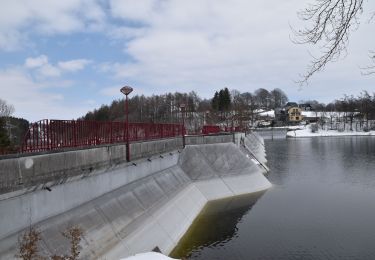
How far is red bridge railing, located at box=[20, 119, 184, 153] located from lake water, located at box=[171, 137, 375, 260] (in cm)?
645

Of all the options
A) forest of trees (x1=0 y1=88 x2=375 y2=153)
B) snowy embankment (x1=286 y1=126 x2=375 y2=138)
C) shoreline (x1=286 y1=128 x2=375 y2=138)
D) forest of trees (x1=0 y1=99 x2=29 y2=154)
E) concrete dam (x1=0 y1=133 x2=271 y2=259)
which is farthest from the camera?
shoreline (x1=286 y1=128 x2=375 y2=138)

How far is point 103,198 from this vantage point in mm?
18250

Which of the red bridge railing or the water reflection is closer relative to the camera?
the red bridge railing

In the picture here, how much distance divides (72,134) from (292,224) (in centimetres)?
1439

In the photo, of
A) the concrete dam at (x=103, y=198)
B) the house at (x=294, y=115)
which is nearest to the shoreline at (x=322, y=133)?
the house at (x=294, y=115)

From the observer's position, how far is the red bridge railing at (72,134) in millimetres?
14023

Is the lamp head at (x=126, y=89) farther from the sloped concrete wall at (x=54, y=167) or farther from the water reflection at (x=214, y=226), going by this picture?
the water reflection at (x=214, y=226)

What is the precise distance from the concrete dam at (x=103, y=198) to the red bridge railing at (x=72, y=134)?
Result: 0.49 metres

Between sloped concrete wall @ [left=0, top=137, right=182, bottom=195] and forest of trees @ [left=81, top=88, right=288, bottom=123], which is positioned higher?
forest of trees @ [left=81, top=88, right=288, bottom=123]

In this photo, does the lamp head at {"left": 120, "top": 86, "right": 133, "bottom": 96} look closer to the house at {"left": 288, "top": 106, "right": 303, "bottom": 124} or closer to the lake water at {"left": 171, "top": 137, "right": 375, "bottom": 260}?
the lake water at {"left": 171, "top": 137, "right": 375, "bottom": 260}

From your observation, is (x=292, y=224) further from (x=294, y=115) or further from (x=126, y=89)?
(x=294, y=115)

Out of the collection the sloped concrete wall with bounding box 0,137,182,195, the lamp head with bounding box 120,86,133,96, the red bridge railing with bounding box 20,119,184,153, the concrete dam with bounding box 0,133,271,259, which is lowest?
the concrete dam with bounding box 0,133,271,259

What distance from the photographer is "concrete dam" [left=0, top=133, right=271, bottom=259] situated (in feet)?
40.7

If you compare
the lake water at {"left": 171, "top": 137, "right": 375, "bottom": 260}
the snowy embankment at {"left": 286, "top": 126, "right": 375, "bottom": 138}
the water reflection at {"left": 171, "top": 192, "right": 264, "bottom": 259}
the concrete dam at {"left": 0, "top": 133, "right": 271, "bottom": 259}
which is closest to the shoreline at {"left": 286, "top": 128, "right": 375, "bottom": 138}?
the snowy embankment at {"left": 286, "top": 126, "right": 375, "bottom": 138}
